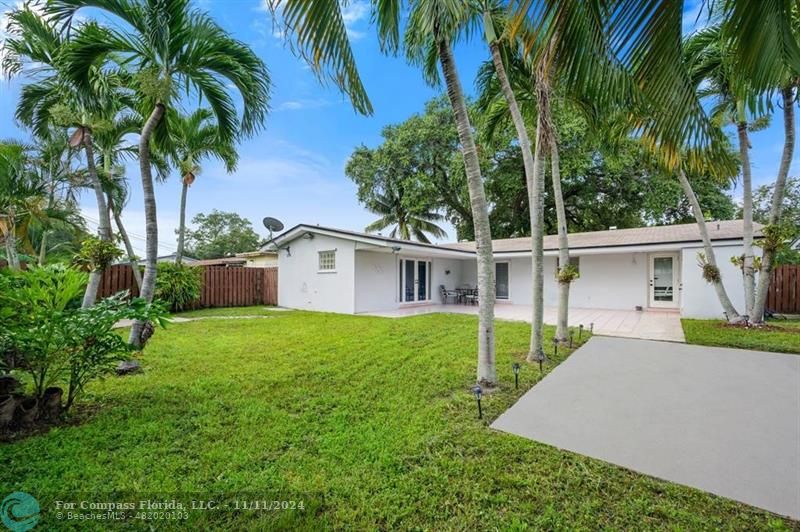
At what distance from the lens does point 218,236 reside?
1649 inches

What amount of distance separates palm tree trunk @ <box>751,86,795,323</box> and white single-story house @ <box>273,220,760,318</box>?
6.99 ft

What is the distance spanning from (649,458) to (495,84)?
6.55m

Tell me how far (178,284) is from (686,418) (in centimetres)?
1501

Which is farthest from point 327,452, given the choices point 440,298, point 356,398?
point 440,298

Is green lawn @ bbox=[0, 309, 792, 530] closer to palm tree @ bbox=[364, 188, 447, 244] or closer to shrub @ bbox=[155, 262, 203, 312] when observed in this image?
shrub @ bbox=[155, 262, 203, 312]

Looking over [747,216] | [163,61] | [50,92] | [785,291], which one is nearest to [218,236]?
[50,92]

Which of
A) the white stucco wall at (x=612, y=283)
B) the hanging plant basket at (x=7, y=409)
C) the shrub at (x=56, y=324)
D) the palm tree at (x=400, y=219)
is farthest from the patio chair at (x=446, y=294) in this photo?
the hanging plant basket at (x=7, y=409)

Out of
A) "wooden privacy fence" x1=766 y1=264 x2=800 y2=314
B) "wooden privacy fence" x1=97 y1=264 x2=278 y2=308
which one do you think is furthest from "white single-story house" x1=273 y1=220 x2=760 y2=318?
"wooden privacy fence" x1=766 y1=264 x2=800 y2=314

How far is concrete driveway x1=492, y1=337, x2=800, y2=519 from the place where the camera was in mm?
2896

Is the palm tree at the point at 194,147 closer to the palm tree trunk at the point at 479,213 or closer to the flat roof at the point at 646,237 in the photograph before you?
the palm tree trunk at the point at 479,213

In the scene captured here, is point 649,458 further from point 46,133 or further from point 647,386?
point 46,133

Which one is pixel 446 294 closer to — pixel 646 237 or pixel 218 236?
pixel 646 237

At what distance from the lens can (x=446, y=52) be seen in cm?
450

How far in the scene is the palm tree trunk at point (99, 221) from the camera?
5785 mm
